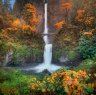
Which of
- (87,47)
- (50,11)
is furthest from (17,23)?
(87,47)

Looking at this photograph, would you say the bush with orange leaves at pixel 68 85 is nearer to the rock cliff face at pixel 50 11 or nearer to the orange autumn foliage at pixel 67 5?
the rock cliff face at pixel 50 11

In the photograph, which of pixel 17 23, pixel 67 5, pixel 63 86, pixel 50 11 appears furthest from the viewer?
pixel 50 11

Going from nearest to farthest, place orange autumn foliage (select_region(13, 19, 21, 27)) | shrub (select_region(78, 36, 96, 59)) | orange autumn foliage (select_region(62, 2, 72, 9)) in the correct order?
1. shrub (select_region(78, 36, 96, 59))
2. orange autumn foliage (select_region(13, 19, 21, 27))
3. orange autumn foliage (select_region(62, 2, 72, 9))

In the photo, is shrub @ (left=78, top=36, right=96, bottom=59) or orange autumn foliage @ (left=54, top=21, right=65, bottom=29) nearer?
shrub @ (left=78, top=36, right=96, bottom=59)

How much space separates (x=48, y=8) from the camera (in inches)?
627

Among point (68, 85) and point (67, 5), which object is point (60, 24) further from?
point (68, 85)

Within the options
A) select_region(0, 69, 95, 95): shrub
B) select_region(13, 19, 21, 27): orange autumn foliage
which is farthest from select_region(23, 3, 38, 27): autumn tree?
select_region(0, 69, 95, 95): shrub

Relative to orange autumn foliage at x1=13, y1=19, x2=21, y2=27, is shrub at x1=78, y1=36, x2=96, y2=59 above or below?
below

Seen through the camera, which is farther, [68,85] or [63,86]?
[63,86]

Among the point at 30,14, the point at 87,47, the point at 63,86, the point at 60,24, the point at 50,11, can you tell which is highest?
the point at 50,11

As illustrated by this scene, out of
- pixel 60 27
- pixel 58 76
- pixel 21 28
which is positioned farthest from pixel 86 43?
pixel 58 76

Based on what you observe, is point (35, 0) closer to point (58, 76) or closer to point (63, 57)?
point (63, 57)

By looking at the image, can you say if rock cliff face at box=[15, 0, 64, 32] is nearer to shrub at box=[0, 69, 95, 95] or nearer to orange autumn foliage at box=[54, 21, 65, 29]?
orange autumn foliage at box=[54, 21, 65, 29]

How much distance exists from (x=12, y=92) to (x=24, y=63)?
263 inches
